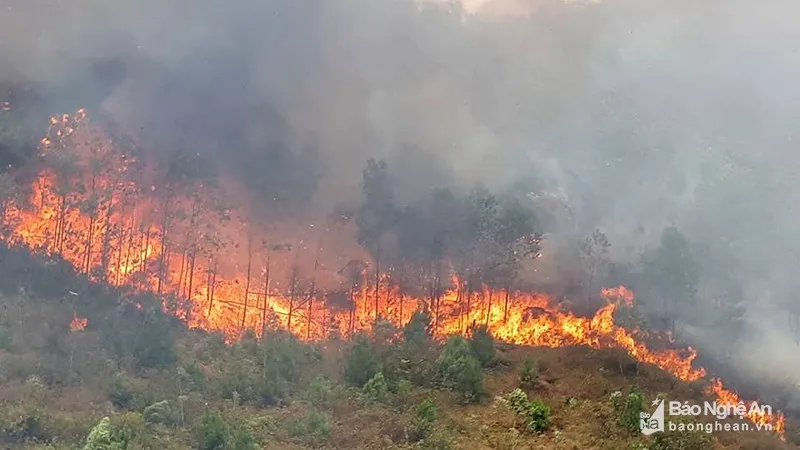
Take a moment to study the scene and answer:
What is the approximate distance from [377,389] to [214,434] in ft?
39.9

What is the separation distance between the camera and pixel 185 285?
73.8 m

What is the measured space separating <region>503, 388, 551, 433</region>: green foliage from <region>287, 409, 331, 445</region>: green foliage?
34.0ft

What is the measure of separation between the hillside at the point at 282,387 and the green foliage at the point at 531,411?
0.12 meters

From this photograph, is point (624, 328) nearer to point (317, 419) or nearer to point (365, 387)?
point (365, 387)

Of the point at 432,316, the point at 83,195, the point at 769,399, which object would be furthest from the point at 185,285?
the point at 769,399

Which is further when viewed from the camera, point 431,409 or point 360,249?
point 360,249

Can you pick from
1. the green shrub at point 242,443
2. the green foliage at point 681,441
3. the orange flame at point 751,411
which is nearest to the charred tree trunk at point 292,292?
the green shrub at point 242,443

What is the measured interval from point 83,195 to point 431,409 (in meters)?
60.3

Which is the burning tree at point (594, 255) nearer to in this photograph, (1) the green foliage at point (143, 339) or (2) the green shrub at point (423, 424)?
(2) the green shrub at point (423, 424)

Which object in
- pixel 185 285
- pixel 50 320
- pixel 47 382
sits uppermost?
pixel 185 285

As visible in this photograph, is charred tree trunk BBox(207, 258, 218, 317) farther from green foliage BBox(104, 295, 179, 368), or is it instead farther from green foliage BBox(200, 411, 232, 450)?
green foliage BBox(200, 411, 232, 450)

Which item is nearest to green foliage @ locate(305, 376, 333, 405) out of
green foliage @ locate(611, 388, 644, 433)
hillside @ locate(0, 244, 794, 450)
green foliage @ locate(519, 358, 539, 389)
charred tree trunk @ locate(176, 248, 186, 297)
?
hillside @ locate(0, 244, 794, 450)

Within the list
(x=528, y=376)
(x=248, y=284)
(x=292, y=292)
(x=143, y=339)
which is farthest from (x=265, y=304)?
(x=528, y=376)

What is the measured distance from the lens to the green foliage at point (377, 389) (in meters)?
39.8
